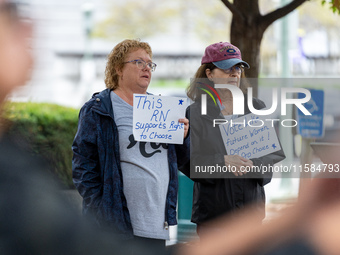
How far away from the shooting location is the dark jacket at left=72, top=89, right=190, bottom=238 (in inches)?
132

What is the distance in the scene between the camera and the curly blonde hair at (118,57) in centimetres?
367

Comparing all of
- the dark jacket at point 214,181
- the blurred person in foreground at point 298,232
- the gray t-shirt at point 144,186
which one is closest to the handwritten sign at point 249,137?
the dark jacket at point 214,181

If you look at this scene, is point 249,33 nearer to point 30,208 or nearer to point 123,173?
point 123,173

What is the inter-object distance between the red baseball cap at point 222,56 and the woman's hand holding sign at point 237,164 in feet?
1.82

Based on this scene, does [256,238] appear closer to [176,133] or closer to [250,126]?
[176,133]

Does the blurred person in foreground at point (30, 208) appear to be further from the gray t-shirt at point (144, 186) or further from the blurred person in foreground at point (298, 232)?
the gray t-shirt at point (144, 186)

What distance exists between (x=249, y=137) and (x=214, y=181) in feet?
1.12

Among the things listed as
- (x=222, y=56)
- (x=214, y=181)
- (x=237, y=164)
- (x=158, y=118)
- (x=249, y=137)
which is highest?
(x=222, y=56)

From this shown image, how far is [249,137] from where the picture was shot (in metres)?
3.76

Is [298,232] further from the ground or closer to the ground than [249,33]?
closer to the ground

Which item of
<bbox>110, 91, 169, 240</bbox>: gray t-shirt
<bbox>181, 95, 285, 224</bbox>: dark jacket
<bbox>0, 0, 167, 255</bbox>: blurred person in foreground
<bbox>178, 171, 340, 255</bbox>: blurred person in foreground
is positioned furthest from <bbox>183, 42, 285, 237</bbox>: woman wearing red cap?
<bbox>0, 0, 167, 255</bbox>: blurred person in foreground

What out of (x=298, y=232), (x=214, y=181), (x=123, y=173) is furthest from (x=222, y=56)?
(x=298, y=232)

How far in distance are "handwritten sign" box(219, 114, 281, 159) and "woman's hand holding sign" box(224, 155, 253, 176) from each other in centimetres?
7

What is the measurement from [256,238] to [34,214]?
572 mm
